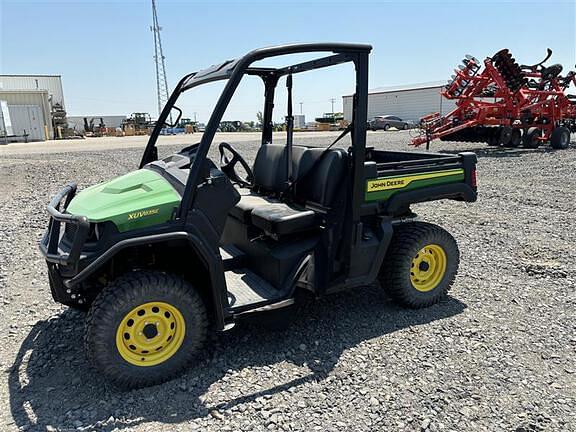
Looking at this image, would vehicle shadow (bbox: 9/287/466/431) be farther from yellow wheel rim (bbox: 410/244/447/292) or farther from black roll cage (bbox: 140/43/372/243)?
black roll cage (bbox: 140/43/372/243)

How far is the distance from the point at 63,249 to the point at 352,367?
199 cm

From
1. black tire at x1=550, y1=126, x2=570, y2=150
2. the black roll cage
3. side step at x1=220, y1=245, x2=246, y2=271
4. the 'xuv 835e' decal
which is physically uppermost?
the black roll cage

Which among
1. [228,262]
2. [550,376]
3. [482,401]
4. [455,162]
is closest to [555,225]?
[455,162]

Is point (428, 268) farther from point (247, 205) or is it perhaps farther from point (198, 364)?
point (198, 364)

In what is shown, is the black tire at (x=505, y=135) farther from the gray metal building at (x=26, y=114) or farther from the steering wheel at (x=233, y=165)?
the gray metal building at (x=26, y=114)

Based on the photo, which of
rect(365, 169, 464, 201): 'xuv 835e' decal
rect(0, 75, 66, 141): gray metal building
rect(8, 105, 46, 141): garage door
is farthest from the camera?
rect(8, 105, 46, 141): garage door

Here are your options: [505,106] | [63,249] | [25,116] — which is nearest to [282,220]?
[63,249]

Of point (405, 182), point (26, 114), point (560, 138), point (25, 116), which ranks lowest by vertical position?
point (560, 138)

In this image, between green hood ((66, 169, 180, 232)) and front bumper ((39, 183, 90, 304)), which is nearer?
front bumper ((39, 183, 90, 304))

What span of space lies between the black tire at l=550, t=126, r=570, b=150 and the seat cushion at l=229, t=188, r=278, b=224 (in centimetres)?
1477

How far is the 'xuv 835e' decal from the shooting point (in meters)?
3.44

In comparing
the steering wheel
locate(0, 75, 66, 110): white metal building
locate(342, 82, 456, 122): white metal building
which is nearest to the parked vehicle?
locate(342, 82, 456, 122): white metal building

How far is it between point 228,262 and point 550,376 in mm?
2401

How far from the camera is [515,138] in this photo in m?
15.4
